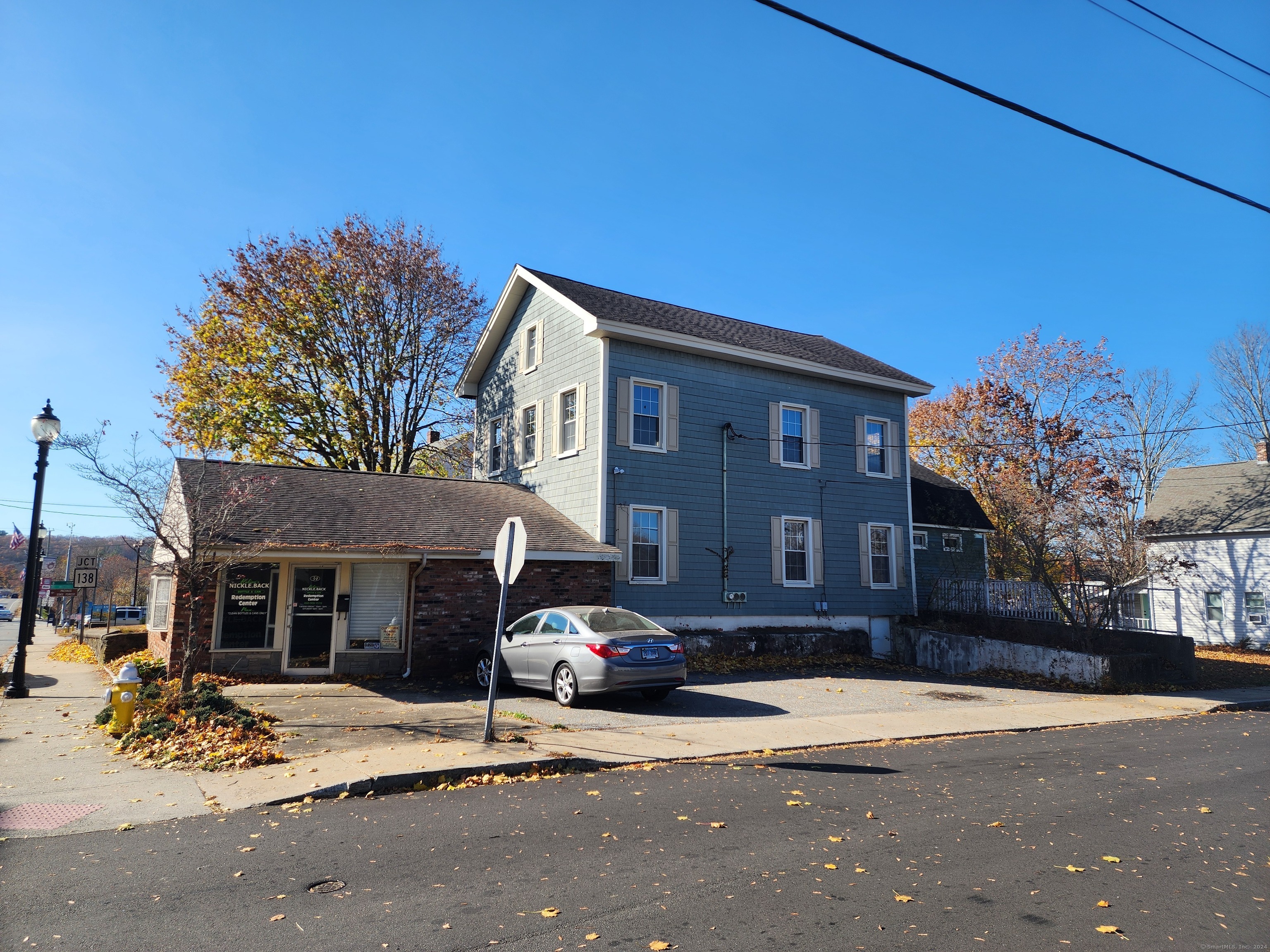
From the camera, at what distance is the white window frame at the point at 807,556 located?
21.2 m

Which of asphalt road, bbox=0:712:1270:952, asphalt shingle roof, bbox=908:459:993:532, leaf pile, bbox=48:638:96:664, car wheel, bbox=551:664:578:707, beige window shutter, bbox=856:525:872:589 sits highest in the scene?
asphalt shingle roof, bbox=908:459:993:532

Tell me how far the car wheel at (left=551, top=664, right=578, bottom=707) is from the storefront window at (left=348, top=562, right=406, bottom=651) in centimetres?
483

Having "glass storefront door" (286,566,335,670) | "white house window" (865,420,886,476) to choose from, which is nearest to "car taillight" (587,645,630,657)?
"glass storefront door" (286,566,335,670)

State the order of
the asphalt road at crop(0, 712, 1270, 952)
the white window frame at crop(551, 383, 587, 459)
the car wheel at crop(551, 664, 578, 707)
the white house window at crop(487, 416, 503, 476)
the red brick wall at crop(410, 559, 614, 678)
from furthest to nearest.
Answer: the white house window at crop(487, 416, 503, 476)
the white window frame at crop(551, 383, 587, 459)
the red brick wall at crop(410, 559, 614, 678)
the car wheel at crop(551, 664, 578, 707)
the asphalt road at crop(0, 712, 1270, 952)

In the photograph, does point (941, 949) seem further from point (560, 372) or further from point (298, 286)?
point (298, 286)

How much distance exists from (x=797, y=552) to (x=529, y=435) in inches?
321

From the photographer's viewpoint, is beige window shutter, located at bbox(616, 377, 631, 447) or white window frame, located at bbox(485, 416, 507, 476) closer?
beige window shutter, located at bbox(616, 377, 631, 447)

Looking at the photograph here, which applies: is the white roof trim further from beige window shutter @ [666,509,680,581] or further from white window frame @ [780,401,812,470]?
beige window shutter @ [666,509,680,581]

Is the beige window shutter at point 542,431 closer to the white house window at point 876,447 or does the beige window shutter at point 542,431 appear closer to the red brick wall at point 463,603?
the red brick wall at point 463,603

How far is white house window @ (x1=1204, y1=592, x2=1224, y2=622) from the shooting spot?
30.1m

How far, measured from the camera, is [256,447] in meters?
26.0

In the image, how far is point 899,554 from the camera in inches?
921

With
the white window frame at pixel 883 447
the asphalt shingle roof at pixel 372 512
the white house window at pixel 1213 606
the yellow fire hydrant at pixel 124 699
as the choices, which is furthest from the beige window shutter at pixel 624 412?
the white house window at pixel 1213 606

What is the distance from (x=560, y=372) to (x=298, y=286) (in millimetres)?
10880
